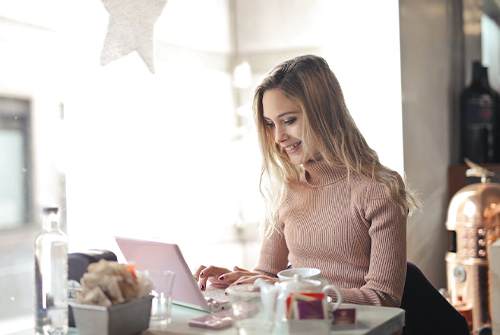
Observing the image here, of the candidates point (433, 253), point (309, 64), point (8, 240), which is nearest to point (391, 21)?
point (309, 64)

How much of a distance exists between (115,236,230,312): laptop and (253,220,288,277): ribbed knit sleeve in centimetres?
48

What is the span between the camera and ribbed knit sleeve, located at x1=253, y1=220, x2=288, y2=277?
184 centimetres

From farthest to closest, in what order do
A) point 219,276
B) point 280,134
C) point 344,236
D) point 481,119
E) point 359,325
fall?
point 481,119, point 280,134, point 344,236, point 219,276, point 359,325

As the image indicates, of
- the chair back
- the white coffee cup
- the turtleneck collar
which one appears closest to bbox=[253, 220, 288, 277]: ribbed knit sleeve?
the turtleneck collar

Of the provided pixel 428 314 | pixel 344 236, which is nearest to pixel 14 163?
pixel 344 236

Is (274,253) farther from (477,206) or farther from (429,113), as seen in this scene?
(429,113)

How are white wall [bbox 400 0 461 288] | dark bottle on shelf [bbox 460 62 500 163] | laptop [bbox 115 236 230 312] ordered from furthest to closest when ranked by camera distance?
dark bottle on shelf [bbox 460 62 500 163] < white wall [bbox 400 0 461 288] < laptop [bbox 115 236 230 312]

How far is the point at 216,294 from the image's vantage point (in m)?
1.45

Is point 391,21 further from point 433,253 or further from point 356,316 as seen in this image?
point 356,316

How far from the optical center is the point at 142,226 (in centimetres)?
216

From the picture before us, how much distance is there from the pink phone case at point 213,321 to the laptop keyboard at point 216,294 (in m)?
0.15

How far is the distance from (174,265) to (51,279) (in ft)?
0.80

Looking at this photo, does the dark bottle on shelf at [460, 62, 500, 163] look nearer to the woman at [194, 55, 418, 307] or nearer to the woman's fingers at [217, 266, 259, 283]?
the woman at [194, 55, 418, 307]

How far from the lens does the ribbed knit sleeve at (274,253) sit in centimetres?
184
